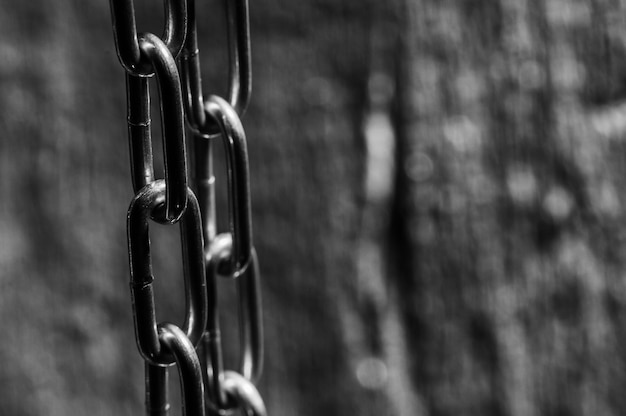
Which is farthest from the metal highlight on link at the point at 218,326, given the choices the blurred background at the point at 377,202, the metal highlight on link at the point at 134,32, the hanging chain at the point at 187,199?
the blurred background at the point at 377,202

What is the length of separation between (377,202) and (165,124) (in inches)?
24.4

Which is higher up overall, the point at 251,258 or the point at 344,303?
the point at 251,258

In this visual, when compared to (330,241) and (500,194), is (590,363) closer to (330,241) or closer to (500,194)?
(500,194)

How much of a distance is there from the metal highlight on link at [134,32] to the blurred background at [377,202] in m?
0.56

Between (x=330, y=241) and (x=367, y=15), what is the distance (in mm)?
308

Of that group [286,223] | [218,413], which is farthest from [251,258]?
[286,223]

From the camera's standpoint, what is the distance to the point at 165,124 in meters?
0.36

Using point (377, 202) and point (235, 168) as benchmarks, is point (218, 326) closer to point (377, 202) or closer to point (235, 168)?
point (235, 168)

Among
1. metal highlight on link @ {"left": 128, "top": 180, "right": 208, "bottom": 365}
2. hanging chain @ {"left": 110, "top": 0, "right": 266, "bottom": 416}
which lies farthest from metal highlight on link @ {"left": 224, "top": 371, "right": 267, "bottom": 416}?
metal highlight on link @ {"left": 128, "top": 180, "right": 208, "bottom": 365}

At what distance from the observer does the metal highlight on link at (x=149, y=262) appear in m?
0.38

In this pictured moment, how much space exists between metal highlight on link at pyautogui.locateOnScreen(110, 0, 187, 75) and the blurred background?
561 mm

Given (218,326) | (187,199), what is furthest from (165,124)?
(218,326)

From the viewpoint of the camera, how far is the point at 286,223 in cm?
98

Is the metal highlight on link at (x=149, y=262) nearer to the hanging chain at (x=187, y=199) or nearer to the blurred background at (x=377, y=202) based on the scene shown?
the hanging chain at (x=187, y=199)
